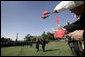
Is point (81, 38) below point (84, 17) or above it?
below

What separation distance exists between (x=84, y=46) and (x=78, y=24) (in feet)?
1.00

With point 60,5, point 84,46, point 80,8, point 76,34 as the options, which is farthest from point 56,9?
point 84,46

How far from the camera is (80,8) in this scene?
1410mm

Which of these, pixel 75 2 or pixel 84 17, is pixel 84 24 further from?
pixel 75 2

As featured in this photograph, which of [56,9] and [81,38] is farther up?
[56,9]

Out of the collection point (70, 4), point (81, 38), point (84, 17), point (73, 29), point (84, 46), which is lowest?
point (84, 46)

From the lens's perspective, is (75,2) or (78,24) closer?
(75,2)

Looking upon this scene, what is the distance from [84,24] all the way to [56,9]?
426mm

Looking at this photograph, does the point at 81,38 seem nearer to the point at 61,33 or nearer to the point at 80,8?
the point at 61,33

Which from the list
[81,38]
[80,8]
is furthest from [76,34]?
[80,8]

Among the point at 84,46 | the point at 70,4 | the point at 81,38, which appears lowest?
the point at 84,46

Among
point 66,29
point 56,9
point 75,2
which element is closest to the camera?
point 75,2

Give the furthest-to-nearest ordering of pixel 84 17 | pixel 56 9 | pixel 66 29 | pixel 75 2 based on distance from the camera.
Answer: pixel 66 29 → pixel 84 17 → pixel 56 9 → pixel 75 2

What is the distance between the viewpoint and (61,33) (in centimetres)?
143
